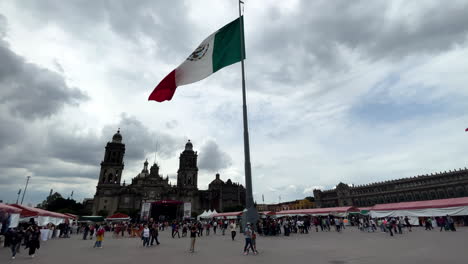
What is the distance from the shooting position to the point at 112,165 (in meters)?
91.9

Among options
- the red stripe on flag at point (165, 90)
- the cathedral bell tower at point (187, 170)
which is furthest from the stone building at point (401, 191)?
the red stripe on flag at point (165, 90)

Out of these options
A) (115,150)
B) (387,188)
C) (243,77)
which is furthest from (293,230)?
(387,188)

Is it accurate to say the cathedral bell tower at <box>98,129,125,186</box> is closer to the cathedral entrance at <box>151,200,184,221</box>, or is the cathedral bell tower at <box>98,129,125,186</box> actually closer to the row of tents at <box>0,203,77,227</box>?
the cathedral entrance at <box>151,200,184,221</box>

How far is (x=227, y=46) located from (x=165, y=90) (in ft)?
14.0

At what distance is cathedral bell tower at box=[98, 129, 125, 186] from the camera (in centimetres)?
9050

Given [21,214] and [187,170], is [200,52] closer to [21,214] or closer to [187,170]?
[21,214]

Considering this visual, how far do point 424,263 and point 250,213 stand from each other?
653 cm

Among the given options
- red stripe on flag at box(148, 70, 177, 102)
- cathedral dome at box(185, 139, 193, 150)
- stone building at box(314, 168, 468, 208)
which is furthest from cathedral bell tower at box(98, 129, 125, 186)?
stone building at box(314, 168, 468, 208)

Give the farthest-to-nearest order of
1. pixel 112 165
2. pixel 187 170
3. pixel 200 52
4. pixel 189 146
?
pixel 189 146 < pixel 187 170 < pixel 112 165 < pixel 200 52

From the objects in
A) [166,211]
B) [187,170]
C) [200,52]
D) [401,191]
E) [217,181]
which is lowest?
[166,211]

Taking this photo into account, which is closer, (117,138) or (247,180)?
(247,180)

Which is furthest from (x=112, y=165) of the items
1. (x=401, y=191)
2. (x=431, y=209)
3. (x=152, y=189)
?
(x=401, y=191)

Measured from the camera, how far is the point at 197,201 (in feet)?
332

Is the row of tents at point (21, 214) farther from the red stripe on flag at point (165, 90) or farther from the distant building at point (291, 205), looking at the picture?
the distant building at point (291, 205)
